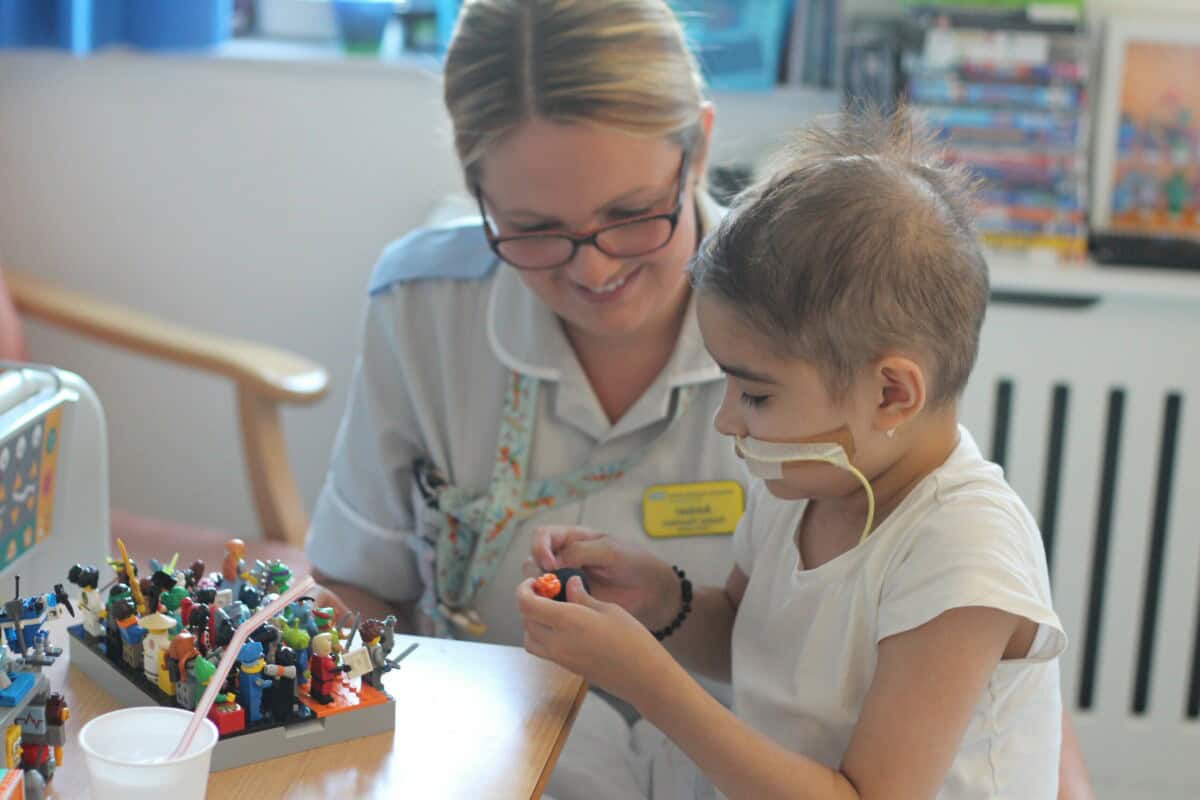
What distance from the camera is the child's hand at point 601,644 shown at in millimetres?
1060

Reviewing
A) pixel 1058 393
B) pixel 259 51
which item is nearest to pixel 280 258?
pixel 259 51

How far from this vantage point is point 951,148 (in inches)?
82.7

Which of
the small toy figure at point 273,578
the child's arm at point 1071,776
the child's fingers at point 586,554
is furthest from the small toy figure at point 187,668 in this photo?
the child's arm at point 1071,776

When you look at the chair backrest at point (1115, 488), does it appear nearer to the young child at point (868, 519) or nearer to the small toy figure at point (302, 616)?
the young child at point (868, 519)

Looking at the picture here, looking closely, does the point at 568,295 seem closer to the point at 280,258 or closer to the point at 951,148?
the point at 951,148

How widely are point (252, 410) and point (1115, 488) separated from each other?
1.31m

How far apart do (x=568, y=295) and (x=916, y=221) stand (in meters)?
0.46

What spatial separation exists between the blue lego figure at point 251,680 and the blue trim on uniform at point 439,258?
2.19ft

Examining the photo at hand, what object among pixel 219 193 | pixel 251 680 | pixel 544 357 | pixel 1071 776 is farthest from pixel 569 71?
pixel 219 193

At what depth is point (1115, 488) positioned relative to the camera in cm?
217

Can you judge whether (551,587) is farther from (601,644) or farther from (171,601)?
(171,601)

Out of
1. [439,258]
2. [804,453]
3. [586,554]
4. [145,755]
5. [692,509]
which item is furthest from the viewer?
Result: [439,258]

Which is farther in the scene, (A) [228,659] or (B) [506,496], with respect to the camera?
(B) [506,496]

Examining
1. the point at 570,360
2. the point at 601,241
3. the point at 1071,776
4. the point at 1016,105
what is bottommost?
the point at 1071,776
